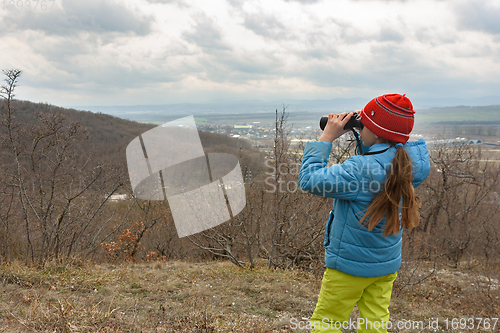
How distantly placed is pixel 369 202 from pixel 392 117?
1.69ft

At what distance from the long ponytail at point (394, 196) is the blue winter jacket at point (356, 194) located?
38 mm

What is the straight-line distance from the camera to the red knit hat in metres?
1.75

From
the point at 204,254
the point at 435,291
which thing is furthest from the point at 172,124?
the point at 204,254

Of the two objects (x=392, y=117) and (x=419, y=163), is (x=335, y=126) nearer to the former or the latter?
(x=392, y=117)

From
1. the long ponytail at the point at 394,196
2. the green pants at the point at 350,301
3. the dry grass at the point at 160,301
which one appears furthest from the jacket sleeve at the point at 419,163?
the dry grass at the point at 160,301

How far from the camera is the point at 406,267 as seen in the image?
22.0 ft

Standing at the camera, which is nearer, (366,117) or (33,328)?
(366,117)

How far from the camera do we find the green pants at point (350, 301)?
1828 mm

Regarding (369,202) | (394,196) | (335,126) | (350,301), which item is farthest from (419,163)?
(350,301)

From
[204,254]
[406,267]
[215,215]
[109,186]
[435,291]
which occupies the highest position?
[109,186]

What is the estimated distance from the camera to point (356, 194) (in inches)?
68.1

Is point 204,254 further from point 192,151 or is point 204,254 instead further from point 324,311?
point 324,311

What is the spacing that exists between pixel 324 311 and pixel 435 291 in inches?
325

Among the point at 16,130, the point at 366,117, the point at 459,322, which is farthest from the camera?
the point at 16,130
